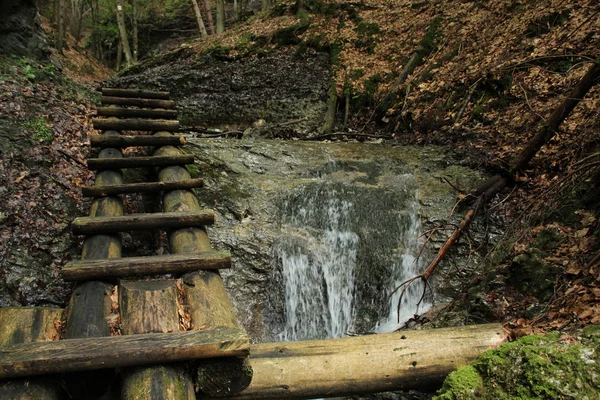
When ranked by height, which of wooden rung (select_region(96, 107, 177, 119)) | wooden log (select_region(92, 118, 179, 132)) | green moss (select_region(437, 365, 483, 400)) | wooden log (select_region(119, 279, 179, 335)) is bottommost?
green moss (select_region(437, 365, 483, 400))

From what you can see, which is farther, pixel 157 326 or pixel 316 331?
pixel 316 331

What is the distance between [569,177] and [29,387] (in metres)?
5.09

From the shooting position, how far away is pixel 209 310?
2.80 metres

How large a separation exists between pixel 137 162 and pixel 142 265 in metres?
2.40

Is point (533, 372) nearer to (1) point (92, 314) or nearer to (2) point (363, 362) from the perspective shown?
(2) point (363, 362)

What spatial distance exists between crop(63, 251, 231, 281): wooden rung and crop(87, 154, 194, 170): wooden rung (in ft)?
7.36

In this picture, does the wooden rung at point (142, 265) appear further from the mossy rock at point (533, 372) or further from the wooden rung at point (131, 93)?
the wooden rung at point (131, 93)

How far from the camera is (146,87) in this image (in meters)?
11.1

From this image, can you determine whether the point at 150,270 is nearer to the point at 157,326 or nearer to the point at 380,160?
the point at 157,326

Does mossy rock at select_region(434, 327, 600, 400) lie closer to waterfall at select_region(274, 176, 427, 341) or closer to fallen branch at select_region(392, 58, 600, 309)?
fallen branch at select_region(392, 58, 600, 309)

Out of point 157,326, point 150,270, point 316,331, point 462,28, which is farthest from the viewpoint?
point 462,28

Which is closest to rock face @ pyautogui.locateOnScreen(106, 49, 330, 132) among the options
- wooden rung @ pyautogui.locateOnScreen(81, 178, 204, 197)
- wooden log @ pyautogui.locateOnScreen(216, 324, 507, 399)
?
wooden rung @ pyautogui.locateOnScreen(81, 178, 204, 197)

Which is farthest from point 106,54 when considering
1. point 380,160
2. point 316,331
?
point 316,331

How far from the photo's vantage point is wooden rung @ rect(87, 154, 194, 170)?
4.97 metres
